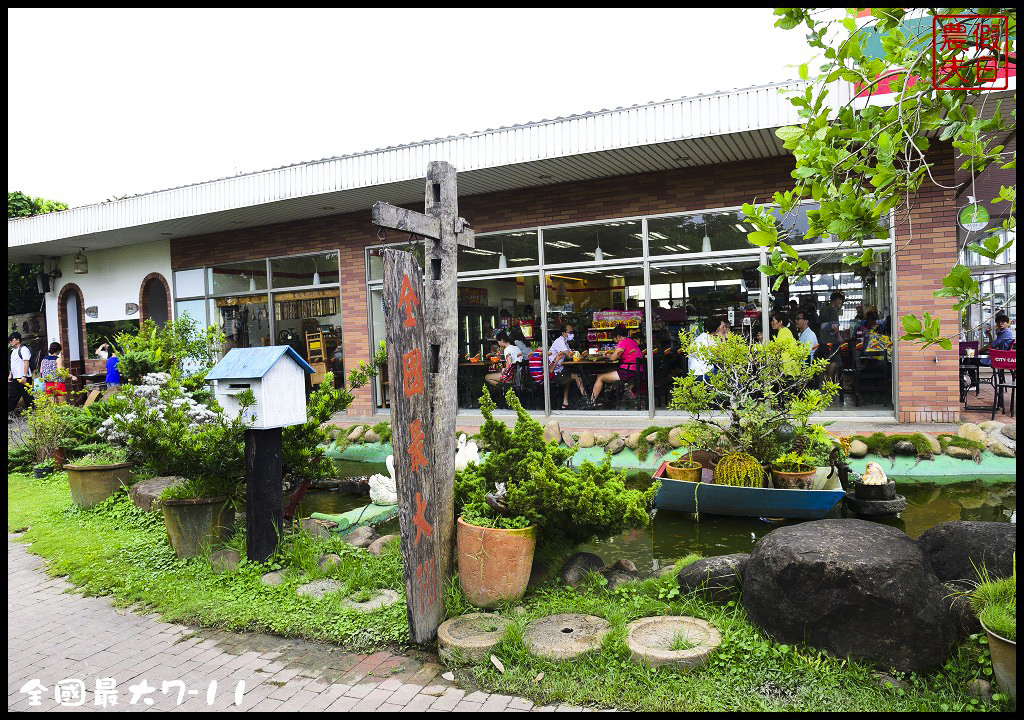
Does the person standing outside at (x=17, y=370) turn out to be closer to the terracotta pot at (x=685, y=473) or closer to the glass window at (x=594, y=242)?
the glass window at (x=594, y=242)

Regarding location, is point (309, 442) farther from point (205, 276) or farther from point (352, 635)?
point (205, 276)

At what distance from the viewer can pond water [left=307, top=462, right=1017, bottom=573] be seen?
20.8ft

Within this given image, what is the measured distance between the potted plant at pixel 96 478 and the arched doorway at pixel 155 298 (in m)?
9.98

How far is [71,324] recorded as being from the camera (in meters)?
19.0

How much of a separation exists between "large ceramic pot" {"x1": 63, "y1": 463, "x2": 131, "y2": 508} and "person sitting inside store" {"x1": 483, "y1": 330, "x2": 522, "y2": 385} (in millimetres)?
6499

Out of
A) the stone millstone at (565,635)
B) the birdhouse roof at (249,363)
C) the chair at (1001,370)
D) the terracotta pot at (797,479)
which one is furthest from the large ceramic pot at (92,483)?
the chair at (1001,370)

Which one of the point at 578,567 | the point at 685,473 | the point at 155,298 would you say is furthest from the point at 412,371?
the point at 155,298

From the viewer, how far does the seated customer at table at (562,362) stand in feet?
40.2

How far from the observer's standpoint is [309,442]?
6293 mm

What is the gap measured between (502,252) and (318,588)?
28.0ft

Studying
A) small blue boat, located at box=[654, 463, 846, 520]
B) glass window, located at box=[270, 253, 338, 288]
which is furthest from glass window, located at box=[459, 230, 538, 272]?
small blue boat, located at box=[654, 463, 846, 520]

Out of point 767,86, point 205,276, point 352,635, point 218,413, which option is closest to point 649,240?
point 767,86

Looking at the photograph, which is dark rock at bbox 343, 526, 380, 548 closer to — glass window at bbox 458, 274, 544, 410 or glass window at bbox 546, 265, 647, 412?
glass window at bbox 546, 265, 647, 412

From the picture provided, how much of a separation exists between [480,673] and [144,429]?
3134 millimetres
